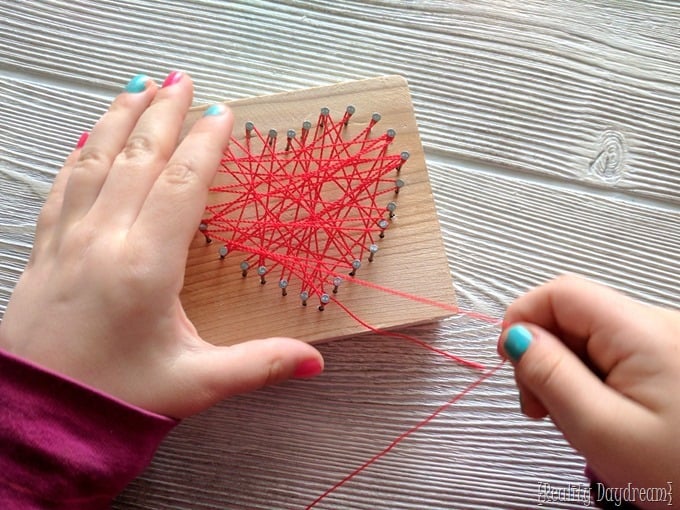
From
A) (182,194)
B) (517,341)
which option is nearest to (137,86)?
(182,194)

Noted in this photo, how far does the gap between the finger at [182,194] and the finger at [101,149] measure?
81 mm

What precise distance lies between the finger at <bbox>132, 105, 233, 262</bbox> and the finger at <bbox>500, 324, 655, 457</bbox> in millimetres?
384

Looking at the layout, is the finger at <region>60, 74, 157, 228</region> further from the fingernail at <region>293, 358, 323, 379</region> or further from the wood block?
the fingernail at <region>293, 358, 323, 379</region>

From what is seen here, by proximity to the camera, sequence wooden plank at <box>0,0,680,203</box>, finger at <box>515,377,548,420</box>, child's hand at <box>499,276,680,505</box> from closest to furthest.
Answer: child's hand at <box>499,276,680,505</box>
finger at <box>515,377,548,420</box>
wooden plank at <box>0,0,680,203</box>

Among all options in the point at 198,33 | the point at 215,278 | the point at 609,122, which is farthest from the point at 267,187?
the point at 609,122

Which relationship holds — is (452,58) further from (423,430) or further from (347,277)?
(423,430)

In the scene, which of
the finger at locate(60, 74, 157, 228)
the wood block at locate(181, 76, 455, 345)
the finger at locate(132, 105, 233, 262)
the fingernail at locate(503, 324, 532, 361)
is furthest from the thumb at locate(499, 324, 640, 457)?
the finger at locate(60, 74, 157, 228)

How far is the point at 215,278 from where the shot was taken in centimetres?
76

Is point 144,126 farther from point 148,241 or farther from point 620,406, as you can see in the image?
point 620,406

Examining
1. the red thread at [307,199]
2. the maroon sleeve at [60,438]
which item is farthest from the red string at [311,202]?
the maroon sleeve at [60,438]

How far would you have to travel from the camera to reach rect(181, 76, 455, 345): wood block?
75 cm

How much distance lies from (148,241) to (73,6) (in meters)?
0.49

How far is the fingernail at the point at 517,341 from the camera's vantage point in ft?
1.90

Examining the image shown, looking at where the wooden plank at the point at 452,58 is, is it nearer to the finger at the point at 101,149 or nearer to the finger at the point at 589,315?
the finger at the point at 101,149
